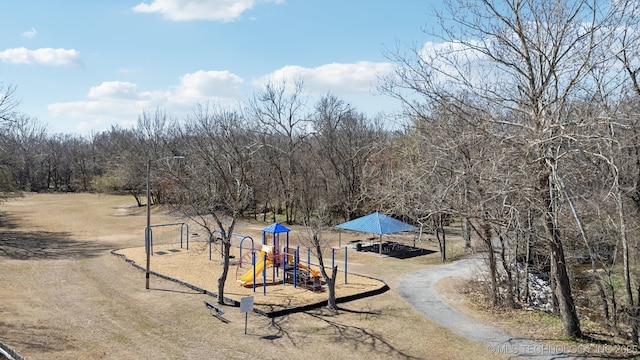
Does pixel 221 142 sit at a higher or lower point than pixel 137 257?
higher

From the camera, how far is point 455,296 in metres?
18.1

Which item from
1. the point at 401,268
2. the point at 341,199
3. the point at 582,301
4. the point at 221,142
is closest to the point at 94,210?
the point at 221,142

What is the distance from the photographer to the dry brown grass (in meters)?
12.5

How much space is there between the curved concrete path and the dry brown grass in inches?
17.4

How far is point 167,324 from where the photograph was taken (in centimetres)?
1463

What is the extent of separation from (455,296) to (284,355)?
8514 mm

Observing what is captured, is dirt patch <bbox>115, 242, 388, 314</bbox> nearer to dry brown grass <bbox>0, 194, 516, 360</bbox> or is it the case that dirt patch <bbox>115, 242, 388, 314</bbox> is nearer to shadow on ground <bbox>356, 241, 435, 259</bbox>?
dry brown grass <bbox>0, 194, 516, 360</bbox>

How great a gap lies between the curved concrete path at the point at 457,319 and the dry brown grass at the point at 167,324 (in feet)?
1.45

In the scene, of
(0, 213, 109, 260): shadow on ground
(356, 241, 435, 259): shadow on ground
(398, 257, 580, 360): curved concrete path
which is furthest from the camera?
(356, 241, 435, 259): shadow on ground

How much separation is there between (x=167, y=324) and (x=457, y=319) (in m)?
9.30

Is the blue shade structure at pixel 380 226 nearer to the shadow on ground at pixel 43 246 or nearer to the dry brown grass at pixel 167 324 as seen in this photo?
the dry brown grass at pixel 167 324

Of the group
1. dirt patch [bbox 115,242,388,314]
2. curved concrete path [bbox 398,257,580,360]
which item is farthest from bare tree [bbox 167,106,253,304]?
curved concrete path [bbox 398,257,580,360]

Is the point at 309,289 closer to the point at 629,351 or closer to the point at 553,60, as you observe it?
the point at 629,351

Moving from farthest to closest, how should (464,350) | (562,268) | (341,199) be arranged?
(341,199), (562,268), (464,350)
